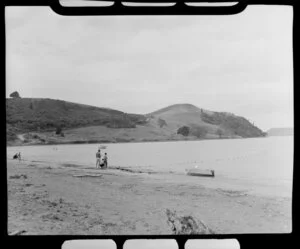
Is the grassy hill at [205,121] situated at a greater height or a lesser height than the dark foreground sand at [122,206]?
greater

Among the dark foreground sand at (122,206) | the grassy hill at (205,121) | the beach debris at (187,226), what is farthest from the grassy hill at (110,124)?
the beach debris at (187,226)

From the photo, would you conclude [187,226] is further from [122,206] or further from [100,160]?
[100,160]

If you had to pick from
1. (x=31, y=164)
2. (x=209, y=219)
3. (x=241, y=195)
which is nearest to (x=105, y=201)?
(x=31, y=164)

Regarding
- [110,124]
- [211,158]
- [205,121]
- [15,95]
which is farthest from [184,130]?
[15,95]

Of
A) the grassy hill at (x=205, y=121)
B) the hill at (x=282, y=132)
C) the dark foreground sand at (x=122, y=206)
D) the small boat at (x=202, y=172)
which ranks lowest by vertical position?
the dark foreground sand at (x=122, y=206)

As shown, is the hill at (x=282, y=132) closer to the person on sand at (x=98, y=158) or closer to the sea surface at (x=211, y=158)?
the sea surface at (x=211, y=158)

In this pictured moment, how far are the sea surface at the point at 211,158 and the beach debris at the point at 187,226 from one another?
0.90ft

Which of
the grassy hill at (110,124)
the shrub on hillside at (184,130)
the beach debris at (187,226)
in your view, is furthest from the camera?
the shrub on hillside at (184,130)

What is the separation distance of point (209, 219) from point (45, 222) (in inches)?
40.8

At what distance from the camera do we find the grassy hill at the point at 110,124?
2.12m

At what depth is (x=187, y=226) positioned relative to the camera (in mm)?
2020

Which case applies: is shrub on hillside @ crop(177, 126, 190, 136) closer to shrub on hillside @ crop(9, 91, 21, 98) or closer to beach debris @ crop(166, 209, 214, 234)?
beach debris @ crop(166, 209, 214, 234)

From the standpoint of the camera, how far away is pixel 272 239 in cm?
200
